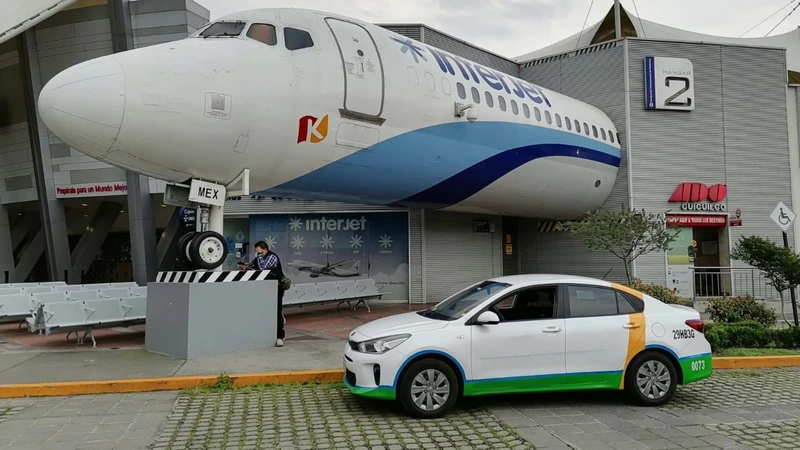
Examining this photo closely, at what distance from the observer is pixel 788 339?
10.4 metres

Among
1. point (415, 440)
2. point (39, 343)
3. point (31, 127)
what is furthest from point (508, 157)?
point (31, 127)

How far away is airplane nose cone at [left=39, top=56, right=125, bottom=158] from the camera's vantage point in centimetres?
745

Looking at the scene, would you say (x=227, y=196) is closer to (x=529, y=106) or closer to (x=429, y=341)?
(x=429, y=341)

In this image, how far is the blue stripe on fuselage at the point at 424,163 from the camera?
34.2 ft

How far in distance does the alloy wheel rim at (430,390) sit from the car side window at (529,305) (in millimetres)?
987

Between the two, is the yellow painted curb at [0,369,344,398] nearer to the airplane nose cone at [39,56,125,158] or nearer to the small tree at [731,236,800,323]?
the airplane nose cone at [39,56,125,158]

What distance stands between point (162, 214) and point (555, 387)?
990 inches

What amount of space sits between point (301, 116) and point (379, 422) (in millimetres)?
5184

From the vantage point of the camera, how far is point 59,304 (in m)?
9.72

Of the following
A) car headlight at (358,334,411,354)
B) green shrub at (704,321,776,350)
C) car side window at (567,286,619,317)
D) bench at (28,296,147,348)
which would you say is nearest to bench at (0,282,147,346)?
bench at (28,296,147,348)

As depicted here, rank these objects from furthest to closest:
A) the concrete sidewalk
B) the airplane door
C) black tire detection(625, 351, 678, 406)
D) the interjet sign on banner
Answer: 1. the interjet sign on banner
2. the airplane door
3. the concrete sidewalk
4. black tire detection(625, 351, 678, 406)

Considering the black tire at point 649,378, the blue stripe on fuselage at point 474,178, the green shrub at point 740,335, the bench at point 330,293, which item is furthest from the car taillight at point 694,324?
the bench at point 330,293

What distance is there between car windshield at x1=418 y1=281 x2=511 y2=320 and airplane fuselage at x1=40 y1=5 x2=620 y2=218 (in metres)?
3.89

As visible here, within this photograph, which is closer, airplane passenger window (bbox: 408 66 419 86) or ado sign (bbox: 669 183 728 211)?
airplane passenger window (bbox: 408 66 419 86)
